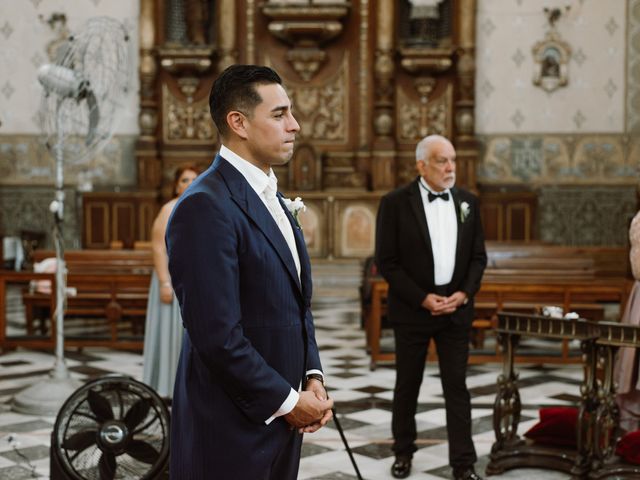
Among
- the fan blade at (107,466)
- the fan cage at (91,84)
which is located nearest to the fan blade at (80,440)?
the fan blade at (107,466)

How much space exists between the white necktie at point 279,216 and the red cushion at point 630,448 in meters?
2.90

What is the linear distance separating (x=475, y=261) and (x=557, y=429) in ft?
3.65

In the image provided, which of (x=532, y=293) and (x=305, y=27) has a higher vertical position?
(x=305, y=27)

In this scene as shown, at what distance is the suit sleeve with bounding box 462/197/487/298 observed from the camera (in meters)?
4.92

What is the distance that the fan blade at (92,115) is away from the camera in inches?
276

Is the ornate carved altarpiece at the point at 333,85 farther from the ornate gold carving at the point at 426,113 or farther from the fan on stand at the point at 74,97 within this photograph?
the fan on stand at the point at 74,97

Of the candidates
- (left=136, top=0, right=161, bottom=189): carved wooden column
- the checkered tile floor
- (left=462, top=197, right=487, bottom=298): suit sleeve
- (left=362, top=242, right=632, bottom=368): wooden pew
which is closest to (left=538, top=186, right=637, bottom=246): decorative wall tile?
(left=362, top=242, right=632, bottom=368): wooden pew

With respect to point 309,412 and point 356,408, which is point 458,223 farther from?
point 309,412

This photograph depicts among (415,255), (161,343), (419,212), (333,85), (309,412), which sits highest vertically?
(333,85)

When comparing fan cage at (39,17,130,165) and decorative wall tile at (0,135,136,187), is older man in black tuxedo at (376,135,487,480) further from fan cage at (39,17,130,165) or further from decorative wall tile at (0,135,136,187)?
decorative wall tile at (0,135,136,187)

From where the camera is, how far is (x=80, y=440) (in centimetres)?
434

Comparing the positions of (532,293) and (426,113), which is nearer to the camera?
(532,293)

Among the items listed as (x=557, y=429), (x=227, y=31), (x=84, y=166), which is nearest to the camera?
(x=557, y=429)

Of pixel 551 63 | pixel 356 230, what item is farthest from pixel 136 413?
pixel 551 63
